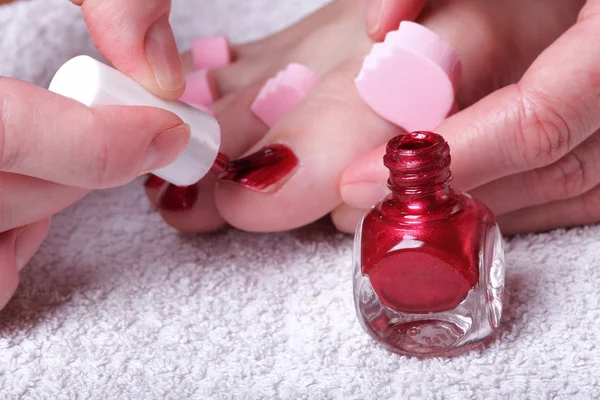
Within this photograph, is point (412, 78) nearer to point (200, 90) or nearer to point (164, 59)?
point (164, 59)

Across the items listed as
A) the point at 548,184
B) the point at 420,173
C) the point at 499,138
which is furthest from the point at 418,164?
the point at 548,184

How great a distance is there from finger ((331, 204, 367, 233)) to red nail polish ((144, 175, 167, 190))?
178 mm

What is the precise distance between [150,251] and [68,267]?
0.08m

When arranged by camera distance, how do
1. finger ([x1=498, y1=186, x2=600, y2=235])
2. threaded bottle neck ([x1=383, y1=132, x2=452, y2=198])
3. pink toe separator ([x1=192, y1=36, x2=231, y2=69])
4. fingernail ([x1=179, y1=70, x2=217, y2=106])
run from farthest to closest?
pink toe separator ([x1=192, y1=36, x2=231, y2=69]) < fingernail ([x1=179, y1=70, x2=217, y2=106]) < finger ([x1=498, y1=186, x2=600, y2=235]) < threaded bottle neck ([x1=383, y1=132, x2=452, y2=198])

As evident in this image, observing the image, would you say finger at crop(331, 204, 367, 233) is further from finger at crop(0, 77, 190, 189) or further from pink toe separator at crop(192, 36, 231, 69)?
pink toe separator at crop(192, 36, 231, 69)

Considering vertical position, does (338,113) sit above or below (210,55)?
above

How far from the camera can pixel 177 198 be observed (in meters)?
0.80

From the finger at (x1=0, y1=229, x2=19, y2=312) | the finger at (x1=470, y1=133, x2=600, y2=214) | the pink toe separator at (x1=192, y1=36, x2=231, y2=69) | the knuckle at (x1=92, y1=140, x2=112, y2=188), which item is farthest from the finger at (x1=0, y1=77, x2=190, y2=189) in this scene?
the pink toe separator at (x1=192, y1=36, x2=231, y2=69)

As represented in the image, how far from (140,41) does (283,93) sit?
26cm

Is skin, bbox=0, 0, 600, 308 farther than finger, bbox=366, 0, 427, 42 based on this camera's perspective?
No

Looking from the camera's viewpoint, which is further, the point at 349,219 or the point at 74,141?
the point at 349,219

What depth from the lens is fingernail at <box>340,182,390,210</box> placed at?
71cm

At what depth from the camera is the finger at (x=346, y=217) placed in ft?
2.48

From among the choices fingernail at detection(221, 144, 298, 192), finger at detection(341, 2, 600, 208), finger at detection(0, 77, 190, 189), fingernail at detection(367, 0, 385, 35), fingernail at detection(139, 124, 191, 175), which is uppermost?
finger at detection(0, 77, 190, 189)
